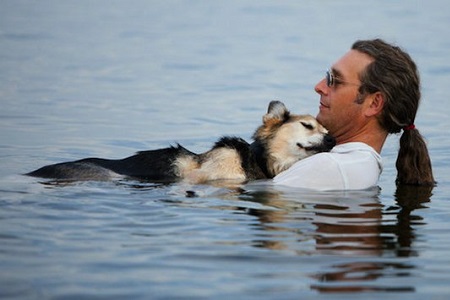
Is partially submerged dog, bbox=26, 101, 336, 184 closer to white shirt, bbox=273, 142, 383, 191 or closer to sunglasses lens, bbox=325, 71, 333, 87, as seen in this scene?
sunglasses lens, bbox=325, 71, 333, 87

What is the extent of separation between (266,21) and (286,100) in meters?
7.58

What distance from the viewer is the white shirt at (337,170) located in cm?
740

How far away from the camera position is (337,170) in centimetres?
740

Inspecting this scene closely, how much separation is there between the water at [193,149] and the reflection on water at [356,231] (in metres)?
0.02

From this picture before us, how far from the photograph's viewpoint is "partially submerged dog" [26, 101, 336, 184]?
26.4 feet

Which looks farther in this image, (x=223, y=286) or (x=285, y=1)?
(x=285, y=1)

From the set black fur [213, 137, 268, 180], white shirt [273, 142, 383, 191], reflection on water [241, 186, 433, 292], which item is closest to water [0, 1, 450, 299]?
reflection on water [241, 186, 433, 292]

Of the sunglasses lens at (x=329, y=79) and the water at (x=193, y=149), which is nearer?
the water at (x=193, y=149)

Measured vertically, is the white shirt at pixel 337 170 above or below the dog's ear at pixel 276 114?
below

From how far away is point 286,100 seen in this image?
46.1 feet

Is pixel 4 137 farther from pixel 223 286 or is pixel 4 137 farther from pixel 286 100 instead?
pixel 223 286

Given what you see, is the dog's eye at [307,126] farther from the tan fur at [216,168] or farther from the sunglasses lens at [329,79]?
the tan fur at [216,168]

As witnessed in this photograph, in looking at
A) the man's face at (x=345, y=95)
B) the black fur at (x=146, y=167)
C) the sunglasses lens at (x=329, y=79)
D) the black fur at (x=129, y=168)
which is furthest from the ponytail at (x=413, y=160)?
the black fur at (x=129, y=168)

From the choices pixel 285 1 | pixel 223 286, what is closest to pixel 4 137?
pixel 223 286
